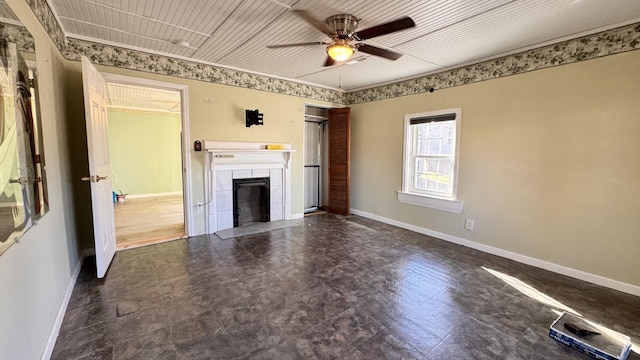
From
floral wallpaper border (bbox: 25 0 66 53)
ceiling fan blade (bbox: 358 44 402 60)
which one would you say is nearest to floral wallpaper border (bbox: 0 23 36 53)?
floral wallpaper border (bbox: 25 0 66 53)

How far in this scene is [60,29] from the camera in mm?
2822

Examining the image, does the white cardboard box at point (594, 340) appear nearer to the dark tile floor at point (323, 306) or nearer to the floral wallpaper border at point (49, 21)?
the dark tile floor at point (323, 306)

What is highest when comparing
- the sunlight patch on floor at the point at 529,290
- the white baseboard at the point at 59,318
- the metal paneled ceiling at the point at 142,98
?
the metal paneled ceiling at the point at 142,98

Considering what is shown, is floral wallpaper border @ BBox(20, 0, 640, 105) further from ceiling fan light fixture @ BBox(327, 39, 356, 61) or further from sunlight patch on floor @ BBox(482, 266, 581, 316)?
sunlight patch on floor @ BBox(482, 266, 581, 316)

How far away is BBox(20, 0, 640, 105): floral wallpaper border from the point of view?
2.64m

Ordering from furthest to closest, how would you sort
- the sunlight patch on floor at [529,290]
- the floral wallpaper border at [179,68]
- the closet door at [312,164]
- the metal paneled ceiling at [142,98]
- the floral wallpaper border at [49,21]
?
the closet door at [312,164] < the metal paneled ceiling at [142,98] < the floral wallpaper border at [179,68] < the sunlight patch on floor at [529,290] < the floral wallpaper border at [49,21]

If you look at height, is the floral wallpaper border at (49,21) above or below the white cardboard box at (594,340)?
above

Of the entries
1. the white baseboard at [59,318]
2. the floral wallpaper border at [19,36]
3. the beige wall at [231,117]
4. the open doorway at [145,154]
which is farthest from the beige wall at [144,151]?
the floral wallpaper border at [19,36]

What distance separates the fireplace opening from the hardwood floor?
36.0 inches

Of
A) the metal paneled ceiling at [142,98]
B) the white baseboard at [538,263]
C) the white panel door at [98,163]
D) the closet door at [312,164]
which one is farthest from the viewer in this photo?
the closet door at [312,164]

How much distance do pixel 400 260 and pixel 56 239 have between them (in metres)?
3.36

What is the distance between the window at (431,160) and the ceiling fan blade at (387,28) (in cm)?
218

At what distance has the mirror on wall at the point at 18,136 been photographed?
1.25 metres

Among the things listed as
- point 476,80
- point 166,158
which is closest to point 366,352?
point 476,80
